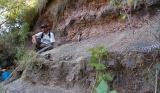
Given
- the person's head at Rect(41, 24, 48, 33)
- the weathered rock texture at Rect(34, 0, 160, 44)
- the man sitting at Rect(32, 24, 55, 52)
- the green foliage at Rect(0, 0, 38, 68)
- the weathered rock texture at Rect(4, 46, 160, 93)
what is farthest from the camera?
the green foliage at Rect(0, 0, 38, 68)

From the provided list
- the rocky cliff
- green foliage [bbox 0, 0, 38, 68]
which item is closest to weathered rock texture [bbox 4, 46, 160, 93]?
the rocky cliff

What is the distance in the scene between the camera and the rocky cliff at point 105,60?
2.13 metres

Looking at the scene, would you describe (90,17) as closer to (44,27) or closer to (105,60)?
(44,27)

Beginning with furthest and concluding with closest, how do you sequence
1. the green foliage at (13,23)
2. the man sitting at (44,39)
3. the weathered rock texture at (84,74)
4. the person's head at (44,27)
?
the green foliage at (13,23)
the man sitting at (44,39)
the person's head at (44,27)
the weathered rock texture at (84,74)

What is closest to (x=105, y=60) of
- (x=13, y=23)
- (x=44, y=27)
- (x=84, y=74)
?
(x=84, y=74)

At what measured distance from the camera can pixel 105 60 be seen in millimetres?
2402

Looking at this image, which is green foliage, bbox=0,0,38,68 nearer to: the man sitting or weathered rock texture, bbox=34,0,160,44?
weathered rock texture, bbox=34,0,160,44

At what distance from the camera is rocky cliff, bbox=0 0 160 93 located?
7.00 feet

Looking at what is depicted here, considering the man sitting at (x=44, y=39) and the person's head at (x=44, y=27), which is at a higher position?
the person's head at (x=44, y=27)

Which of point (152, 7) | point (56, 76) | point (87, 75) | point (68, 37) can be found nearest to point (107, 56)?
point (87, 75)

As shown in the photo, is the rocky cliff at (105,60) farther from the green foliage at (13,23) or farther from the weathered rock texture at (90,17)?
the green foliage at (13,23)

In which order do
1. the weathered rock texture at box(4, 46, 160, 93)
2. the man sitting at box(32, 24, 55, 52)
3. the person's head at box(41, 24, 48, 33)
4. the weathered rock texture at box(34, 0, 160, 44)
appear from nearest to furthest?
the weathered rock texture at box(4, 46, 160, 93)
the weathered rock texture at box(34, 0, 160, 44)
the person's head at box(41, 24, 48, 33)
the man sitting at box(32, 24, 55, 52)

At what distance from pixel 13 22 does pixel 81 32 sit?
3.69 meters

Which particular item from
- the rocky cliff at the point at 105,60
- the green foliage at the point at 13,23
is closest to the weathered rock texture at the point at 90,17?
the rocky cliff at the point at 105,60
